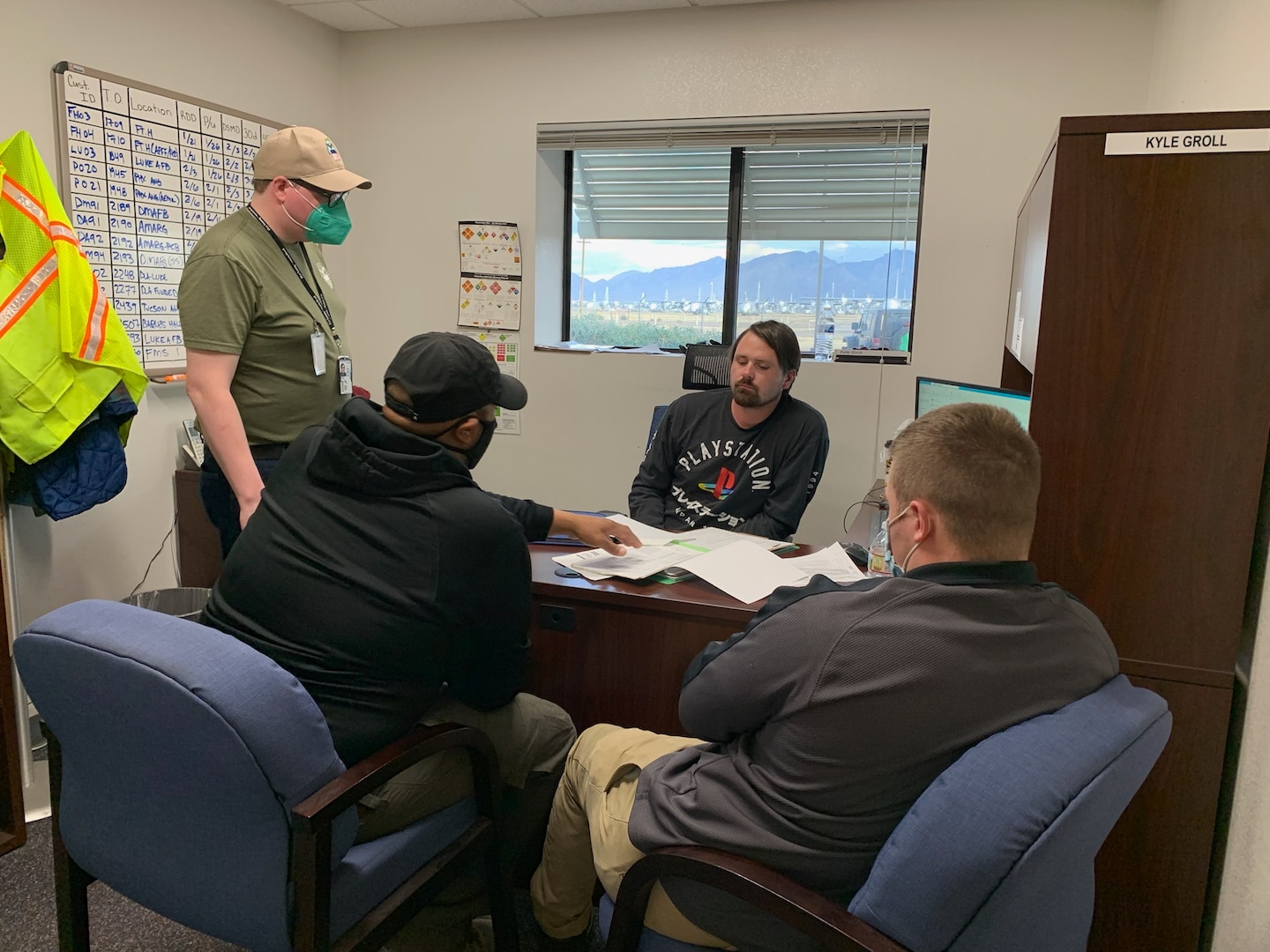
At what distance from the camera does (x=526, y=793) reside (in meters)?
1.68

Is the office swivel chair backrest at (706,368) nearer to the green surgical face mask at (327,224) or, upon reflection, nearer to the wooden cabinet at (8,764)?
the green surgical face mask at (327,224)

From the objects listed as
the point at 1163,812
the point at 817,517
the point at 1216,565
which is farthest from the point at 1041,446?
the point at 817,517

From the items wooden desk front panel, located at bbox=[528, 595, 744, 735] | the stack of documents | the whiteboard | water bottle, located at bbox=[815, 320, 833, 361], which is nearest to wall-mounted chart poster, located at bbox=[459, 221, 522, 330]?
the whiteboard

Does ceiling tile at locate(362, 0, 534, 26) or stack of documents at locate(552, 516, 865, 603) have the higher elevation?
ceiling tile at locate(362, 0, 534, 26)

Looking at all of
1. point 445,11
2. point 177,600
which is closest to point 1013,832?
point 177,600

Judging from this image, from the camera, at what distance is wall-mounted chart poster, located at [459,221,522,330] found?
3740mm

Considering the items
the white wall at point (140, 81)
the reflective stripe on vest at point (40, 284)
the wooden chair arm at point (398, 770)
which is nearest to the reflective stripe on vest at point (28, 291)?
the reflective stripe on vest at point (40, 284)

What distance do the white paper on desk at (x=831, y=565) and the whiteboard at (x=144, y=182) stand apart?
83.0 inches

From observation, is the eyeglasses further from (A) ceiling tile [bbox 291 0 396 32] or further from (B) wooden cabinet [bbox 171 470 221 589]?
(A) ceiling tile [bbox 291 0 396 32]

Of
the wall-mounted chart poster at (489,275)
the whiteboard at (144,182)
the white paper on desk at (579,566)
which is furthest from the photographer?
the wall-mounted chart poster at (489,275)

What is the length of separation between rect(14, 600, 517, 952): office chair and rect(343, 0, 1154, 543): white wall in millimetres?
2496

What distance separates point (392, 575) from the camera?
134 cm

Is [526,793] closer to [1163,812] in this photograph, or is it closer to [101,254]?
[1163,812]

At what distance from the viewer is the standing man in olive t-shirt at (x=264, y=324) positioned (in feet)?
6.74
